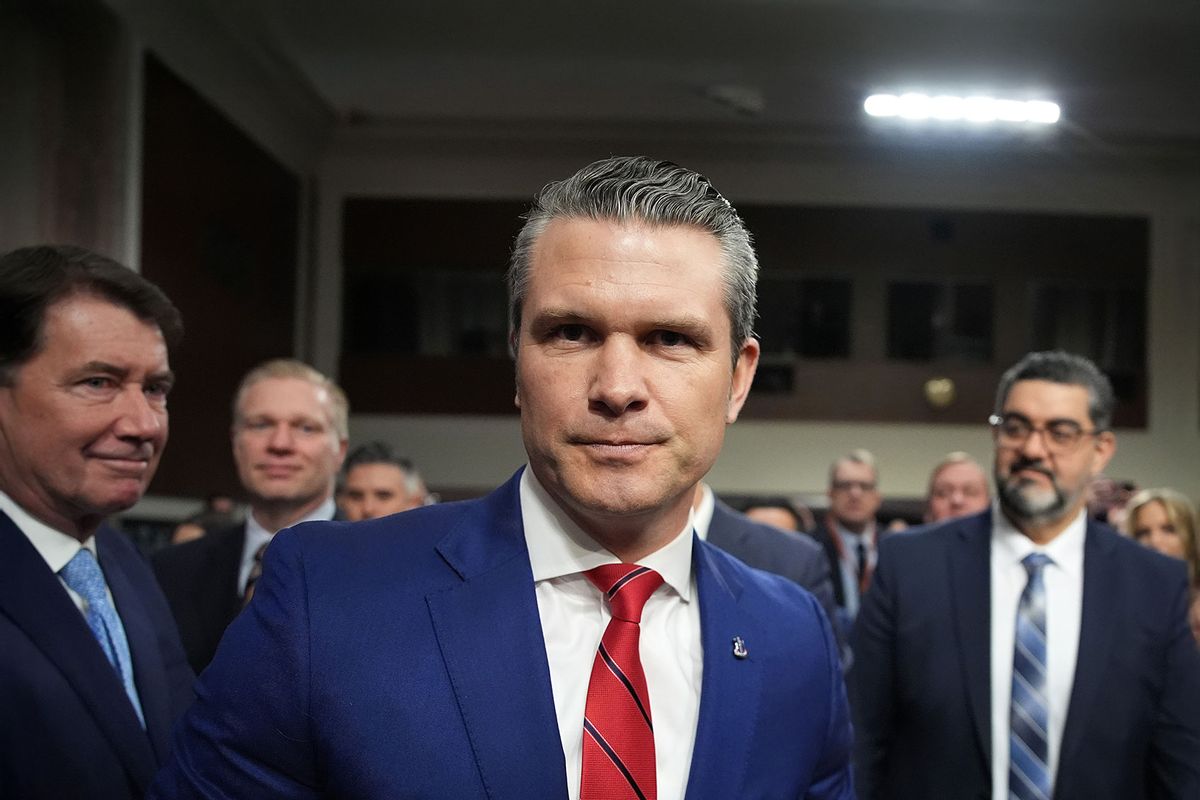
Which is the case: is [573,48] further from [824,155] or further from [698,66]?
[824,155]

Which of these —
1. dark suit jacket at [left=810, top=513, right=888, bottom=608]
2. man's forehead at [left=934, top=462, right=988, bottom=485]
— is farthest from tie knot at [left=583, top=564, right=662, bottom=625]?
dark suit jacket at [left=810, top=513, right=888, bottom=608]

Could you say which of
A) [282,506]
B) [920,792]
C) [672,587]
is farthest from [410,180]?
[672,587]

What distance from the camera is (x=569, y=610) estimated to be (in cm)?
134

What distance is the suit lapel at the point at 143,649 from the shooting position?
5.87 ft

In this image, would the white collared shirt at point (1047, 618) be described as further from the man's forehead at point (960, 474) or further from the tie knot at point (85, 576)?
the man's forehead at point (960, 474)

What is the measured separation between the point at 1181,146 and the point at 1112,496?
4.13m

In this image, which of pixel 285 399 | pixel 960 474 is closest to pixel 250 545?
pixel 285 399

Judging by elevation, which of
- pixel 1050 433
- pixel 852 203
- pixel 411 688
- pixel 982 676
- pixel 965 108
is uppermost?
pixel 965 108

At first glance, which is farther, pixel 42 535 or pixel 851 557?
pixel 851 557

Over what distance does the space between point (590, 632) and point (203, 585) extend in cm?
206

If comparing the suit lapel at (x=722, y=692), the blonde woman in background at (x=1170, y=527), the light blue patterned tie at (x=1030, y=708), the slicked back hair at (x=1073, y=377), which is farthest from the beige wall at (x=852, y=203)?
the suit lapel at (x=722, y=692)

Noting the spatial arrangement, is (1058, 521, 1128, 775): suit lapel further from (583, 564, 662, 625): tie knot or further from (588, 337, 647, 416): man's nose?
(588, 337, 647, 416): man's nose

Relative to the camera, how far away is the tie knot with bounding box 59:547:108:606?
5.85 ft

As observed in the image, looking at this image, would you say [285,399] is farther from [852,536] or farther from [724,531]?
[852,536]
